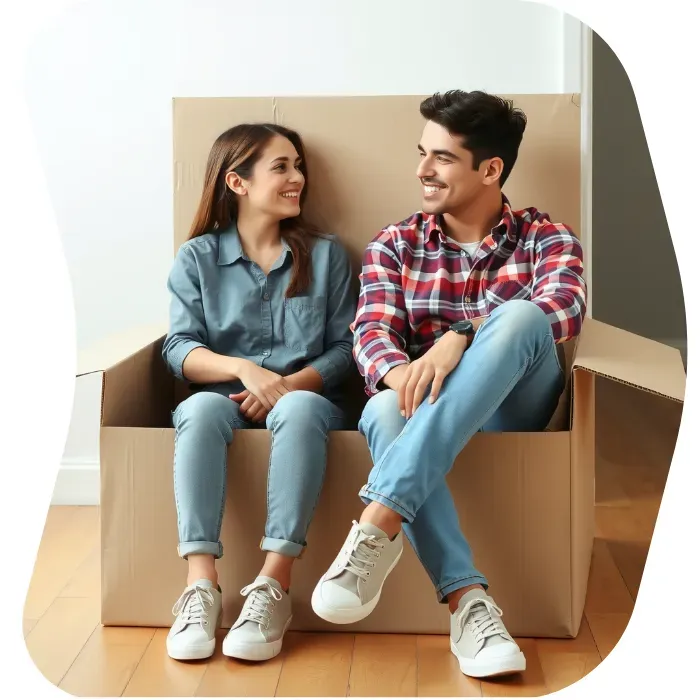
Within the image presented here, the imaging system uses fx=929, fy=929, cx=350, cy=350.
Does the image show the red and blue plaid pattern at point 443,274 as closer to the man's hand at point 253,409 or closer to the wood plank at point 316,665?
the man's hand at point 253,409

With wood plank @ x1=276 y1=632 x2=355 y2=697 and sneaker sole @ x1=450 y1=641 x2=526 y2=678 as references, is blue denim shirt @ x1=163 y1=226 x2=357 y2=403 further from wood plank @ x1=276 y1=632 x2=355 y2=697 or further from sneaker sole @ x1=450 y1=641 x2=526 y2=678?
sneaker sole @ x1=450 y1=641 x2=526 y2=678

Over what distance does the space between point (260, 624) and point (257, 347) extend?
0.48 metres

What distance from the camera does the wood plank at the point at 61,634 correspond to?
121 cm

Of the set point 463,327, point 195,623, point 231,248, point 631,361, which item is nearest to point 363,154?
point 231,248

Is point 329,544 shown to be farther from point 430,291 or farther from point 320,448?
point 430,291

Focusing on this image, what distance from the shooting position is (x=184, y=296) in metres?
1.53

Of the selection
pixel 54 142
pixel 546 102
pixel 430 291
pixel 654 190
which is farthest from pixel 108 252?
pixel 654 190

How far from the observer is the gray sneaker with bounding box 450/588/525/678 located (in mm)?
1151

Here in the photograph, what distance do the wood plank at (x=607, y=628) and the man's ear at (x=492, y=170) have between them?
26.6 inches

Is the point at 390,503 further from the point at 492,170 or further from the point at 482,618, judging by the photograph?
the point at 492,170

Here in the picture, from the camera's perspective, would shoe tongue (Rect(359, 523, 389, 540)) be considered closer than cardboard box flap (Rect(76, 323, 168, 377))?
Yes

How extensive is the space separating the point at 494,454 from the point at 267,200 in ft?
1.92

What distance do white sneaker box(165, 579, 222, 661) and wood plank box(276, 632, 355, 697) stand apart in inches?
4.2

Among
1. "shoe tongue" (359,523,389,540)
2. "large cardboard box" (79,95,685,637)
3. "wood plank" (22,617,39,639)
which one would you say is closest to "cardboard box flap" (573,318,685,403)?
"large cardboard box" (79,95,685,637)
